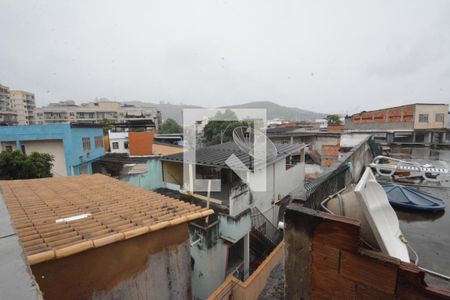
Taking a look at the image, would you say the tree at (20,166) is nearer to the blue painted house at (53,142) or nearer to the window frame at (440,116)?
the blue painted house at (53,142)

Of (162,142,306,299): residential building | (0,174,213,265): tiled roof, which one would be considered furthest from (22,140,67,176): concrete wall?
(0,174,213,265): tiled roof

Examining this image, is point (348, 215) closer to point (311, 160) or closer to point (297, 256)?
point (297, 256)

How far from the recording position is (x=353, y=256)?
1.81m

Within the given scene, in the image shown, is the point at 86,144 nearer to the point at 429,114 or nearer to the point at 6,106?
the point at 429,114

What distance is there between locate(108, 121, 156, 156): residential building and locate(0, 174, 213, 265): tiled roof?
1620 cm

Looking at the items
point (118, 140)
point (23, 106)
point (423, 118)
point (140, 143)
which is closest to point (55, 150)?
point (140, 143)

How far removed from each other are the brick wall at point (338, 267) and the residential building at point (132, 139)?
68.5 feet

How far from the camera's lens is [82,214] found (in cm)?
343

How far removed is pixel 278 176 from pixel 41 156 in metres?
12.4

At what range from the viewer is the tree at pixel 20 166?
9484 mm

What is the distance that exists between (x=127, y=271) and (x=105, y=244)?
70cm

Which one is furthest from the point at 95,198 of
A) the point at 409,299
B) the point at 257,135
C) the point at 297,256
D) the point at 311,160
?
the point at 311,160

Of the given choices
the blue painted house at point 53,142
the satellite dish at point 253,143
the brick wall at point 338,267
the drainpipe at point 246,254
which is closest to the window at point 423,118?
the satellite dish at point 253,143

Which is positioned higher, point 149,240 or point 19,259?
point 19,259
